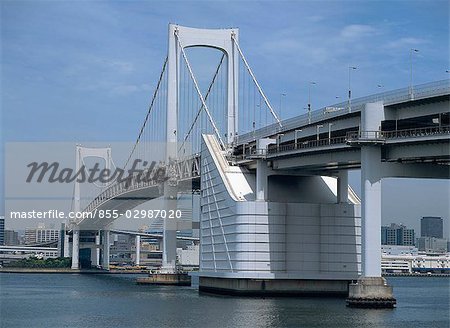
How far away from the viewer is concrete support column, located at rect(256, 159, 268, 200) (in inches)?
2359

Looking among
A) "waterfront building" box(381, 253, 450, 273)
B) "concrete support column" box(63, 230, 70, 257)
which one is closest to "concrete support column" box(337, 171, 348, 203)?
"concrete support column" box(63, 230, 70, 257)

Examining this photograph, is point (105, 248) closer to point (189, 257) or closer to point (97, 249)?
point (97, 249)

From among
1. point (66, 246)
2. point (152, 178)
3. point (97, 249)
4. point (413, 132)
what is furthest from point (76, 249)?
point (413, 132)

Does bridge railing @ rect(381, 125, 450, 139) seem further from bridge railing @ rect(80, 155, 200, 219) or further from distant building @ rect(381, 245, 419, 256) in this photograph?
distant building @ rect(381, 245, 419, 256)

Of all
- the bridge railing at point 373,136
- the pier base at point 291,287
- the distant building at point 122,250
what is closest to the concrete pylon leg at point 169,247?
the pier base at point 291,287

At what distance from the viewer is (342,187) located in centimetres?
6122

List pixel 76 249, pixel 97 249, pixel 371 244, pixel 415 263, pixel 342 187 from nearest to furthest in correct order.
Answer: pixel 371 244
pixel 342 187
pixel 76 249
pixel 97 249
pixel 415 263

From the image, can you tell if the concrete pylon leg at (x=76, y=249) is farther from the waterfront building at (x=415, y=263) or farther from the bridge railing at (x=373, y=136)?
the bridge railing at (x=373, y=136)

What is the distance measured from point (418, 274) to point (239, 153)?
374 ft

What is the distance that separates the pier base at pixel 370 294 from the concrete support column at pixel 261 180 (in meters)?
13.3

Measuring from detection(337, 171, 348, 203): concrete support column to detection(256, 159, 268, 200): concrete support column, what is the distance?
14.9 feet

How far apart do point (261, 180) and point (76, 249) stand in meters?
74.1

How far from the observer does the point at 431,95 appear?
148ft

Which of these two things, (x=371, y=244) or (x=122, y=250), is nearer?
(x=371, y=244)
